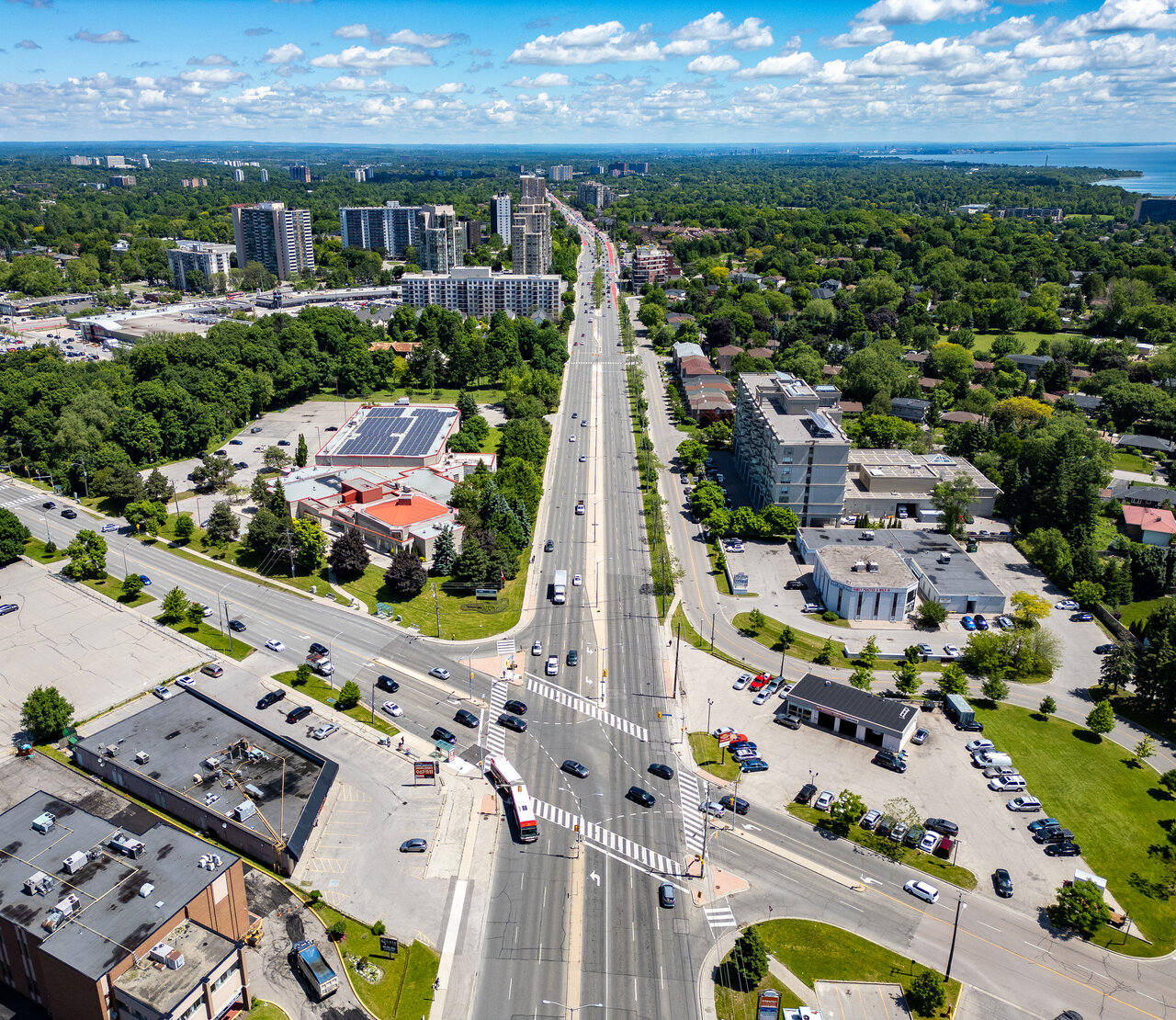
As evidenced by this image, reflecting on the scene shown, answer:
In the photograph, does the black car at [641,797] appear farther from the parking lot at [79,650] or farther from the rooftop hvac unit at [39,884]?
the parking lot at [79,650]

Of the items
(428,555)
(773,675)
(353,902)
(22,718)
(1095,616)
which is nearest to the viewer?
(353,902)

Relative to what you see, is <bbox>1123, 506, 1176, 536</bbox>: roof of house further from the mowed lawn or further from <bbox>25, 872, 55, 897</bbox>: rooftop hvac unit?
<bbox>25, 872, 55, 897</bbox>: rooftop hvac unit

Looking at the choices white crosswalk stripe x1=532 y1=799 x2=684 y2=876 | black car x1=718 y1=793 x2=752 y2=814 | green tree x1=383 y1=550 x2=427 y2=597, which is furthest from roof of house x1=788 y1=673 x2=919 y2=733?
green tree x1=383 y1=550 x2=427 y2=597

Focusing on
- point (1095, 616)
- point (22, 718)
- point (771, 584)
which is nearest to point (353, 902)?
point (22, 718)

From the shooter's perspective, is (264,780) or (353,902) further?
(264,780)

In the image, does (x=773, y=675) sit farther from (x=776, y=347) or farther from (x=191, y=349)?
(x=776, y=347)
